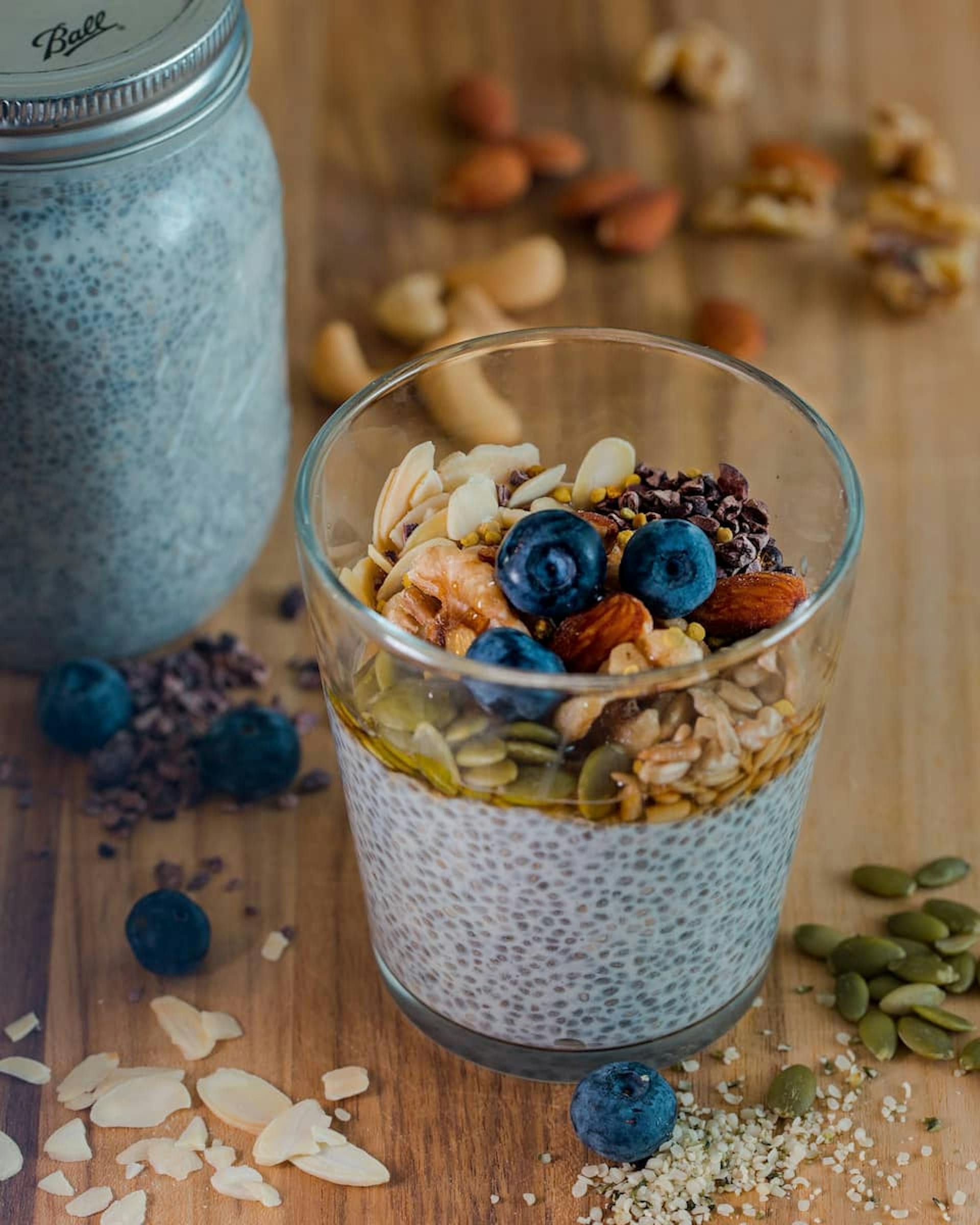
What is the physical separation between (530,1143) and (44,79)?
66 centimetres

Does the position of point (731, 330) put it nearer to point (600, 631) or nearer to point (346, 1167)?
point (600, 631)

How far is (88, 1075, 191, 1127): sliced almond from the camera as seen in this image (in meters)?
0.92

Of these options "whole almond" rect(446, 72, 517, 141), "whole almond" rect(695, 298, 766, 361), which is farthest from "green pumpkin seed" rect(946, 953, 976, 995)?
"whole almond" rect(446, 72, 517, 141)

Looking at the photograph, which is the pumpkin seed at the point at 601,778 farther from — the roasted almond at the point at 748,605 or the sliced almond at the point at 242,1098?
the sliced almond at the point at 242,1098

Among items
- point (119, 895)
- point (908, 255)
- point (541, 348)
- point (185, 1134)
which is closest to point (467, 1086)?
point (185, 1134)

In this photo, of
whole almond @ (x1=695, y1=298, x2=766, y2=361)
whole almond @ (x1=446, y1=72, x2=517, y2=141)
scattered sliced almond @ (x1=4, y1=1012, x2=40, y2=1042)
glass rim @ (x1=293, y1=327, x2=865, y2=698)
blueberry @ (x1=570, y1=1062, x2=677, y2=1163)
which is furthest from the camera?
whole almond @ (x1=446, y1=72, x2=517, y2=141)

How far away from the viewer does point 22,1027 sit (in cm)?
97

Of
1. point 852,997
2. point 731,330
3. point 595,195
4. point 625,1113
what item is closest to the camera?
point 625,1113

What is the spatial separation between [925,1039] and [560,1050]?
211 mm

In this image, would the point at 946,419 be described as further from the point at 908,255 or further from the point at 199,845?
the point at 199,845

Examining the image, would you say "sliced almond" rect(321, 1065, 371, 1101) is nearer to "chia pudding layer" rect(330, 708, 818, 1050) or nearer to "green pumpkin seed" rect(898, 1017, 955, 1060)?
"chia pudding layer" rect(330, 708, 818, 1050)

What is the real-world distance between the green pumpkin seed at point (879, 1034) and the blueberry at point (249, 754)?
402 millimetres

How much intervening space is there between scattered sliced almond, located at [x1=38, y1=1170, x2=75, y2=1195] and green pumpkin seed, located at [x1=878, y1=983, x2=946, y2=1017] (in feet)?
1.54

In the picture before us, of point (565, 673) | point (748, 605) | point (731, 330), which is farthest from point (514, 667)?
point (731, 330)
